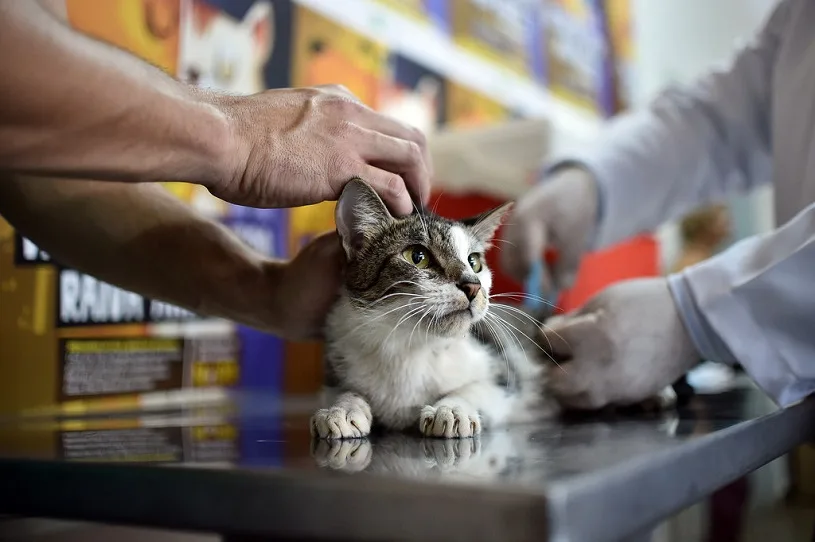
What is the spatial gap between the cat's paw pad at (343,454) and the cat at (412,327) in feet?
0.23

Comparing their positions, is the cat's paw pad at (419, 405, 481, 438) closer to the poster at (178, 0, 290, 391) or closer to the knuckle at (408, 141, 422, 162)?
the knuckle at (408, 141, 422, 162)

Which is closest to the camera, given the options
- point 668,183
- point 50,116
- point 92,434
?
point 50,116

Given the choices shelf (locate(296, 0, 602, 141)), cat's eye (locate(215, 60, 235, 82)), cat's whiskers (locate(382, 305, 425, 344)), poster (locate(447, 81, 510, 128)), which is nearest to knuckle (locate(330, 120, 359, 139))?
cat's whiskers (locate(382, 305, 425, 344))

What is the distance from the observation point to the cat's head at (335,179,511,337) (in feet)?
2.86

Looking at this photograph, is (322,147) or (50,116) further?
(322,147)

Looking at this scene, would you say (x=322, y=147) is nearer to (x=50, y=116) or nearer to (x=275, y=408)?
(x=50, y=116)

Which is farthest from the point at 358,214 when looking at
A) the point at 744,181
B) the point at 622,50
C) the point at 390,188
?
the point at 622,50

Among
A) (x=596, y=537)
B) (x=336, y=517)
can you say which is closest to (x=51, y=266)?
(x=336, y=517)

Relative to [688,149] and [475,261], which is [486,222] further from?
[688,149]

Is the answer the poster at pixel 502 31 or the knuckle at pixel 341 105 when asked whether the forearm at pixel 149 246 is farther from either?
the poster at pixel 502 31

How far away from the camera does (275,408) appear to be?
49.5 inches

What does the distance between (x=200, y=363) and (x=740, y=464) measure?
110 cm

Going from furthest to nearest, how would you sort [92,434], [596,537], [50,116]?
1. [92,434]
2. [50,116]
3. [596,537]

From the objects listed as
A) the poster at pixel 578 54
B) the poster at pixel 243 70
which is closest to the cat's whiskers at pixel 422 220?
the poster at pixel 243 70
